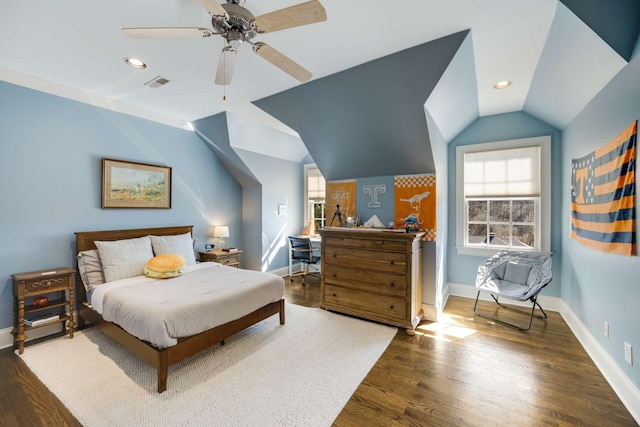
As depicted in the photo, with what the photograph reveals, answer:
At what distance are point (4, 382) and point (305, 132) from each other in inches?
144

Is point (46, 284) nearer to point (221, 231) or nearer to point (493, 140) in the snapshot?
point (221, 231)

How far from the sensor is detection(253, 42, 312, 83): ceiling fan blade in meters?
1.74

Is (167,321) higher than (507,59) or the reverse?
the reverse

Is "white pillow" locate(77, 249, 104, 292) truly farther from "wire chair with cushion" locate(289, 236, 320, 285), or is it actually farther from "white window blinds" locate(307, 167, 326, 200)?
"white window blinds" locate(307, 167, 326, 200)

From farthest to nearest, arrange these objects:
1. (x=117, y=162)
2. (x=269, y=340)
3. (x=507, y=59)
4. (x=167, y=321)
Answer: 1. (x=117, y=162)
2. (x=269, y=340)
3. (x=507, y=59)
4. (x=167, y=321)

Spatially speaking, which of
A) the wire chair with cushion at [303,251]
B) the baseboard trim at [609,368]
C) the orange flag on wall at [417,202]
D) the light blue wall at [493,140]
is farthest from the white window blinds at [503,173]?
the wire chair with cushion at [303,251]

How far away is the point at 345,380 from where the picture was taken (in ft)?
7.11

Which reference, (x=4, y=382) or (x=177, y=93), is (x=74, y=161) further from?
(x=4, y=382)

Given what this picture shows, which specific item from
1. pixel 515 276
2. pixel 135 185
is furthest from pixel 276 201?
pixel 515 276

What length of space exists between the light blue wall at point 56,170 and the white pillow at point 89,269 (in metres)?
0.26

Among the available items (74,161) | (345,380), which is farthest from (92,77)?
(345,380)

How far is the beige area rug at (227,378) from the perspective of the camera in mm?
1798

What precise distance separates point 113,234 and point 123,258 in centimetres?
50

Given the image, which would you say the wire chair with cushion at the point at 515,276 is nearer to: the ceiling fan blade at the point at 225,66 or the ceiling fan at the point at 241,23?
the ceiling fan at the point at 241,23
